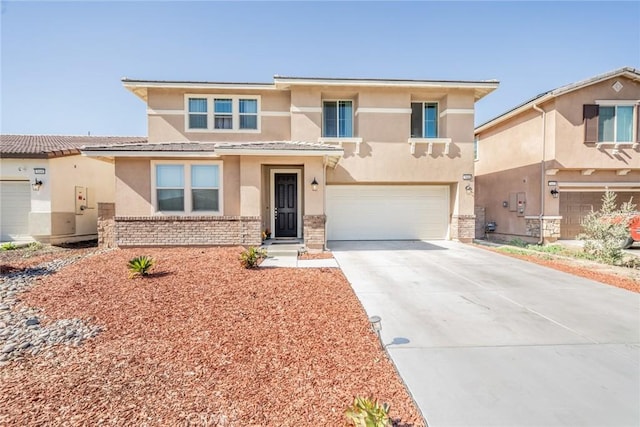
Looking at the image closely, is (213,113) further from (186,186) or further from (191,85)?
(186,186)

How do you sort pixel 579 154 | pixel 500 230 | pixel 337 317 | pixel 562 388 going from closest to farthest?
1. pixel 562 388
2. pixel 337 317
3. pixel 579 154
4. pixel 500 230

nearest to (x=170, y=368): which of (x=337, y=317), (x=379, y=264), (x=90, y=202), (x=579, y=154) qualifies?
(x=337, y=317)

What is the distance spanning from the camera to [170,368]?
130 inches

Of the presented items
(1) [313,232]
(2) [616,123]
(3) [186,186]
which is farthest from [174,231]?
(2) [616,123]

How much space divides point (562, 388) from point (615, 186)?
15.2 metres

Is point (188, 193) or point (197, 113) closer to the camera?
point (188, 193)

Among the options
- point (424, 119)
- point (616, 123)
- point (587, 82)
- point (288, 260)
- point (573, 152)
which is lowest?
point (288, 260)

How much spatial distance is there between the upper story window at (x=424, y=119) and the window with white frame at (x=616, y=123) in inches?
274

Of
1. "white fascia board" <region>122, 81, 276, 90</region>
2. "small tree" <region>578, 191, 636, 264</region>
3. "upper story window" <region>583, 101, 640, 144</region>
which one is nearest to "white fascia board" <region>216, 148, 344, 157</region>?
"white fascia board" <region>122, 81, 276, 90</region>

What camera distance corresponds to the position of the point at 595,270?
8117mm

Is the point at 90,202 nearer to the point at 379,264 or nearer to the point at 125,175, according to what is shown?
the point at 125,175

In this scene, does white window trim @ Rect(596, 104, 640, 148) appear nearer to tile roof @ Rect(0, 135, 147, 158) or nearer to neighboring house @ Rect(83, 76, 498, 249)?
neighboring house @ Rect(83, 76, 498, 249)

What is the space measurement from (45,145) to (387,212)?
15.1 meters

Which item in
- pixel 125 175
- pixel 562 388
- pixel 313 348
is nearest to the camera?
pixel 562 388
